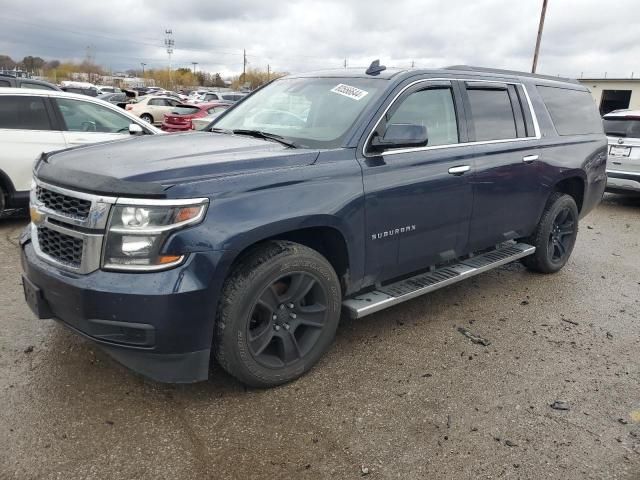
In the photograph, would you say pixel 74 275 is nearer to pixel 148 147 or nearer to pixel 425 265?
pixel 148 147

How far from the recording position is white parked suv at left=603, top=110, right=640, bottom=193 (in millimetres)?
8945

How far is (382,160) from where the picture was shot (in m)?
3.38

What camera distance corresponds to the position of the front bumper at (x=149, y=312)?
2492 mm

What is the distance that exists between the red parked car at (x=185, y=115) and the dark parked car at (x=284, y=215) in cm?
936

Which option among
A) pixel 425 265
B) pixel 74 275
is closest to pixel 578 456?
pixel 425 265

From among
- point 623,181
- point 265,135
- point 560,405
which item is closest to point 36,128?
point 265,135

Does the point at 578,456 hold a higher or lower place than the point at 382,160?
lower

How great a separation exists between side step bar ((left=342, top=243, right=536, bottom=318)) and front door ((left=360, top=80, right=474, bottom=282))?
0.12 meters

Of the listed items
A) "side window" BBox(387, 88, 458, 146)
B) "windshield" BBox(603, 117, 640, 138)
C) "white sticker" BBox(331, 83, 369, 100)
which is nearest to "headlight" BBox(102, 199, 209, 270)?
"white sticker" BBox(331, 83, 369, 100)

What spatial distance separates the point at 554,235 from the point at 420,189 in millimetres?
2469

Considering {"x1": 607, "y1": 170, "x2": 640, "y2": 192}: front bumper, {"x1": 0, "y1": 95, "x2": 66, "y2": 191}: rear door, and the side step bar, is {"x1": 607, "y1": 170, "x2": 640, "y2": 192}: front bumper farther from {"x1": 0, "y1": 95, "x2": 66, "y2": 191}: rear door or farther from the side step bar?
{"x1": 0, "y1": 95, "x2": 66, "y2": 191}: rear door

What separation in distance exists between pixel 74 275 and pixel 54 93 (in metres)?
5.09

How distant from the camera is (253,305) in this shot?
2.83 meters

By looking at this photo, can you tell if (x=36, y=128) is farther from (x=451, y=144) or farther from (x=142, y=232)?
(x=451, y=144)
